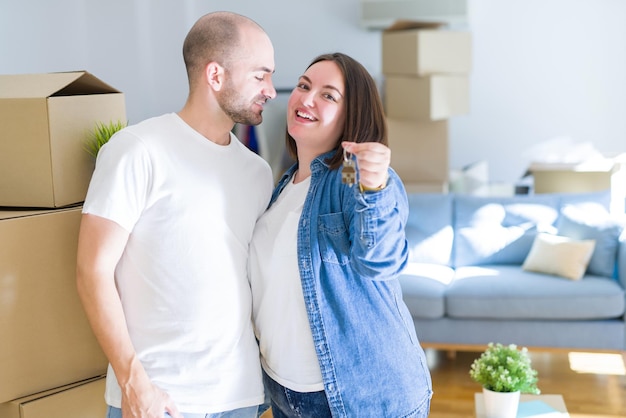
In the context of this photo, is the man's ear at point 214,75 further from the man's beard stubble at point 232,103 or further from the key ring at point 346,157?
the key ring at point 346,157

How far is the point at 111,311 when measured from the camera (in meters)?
1.54

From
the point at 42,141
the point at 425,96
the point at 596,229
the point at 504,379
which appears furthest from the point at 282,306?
the point at 425,96

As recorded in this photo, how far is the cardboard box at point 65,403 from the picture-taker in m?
1.66

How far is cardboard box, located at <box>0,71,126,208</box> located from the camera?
169 cm

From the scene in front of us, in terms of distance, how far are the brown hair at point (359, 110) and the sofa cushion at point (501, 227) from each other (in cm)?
288

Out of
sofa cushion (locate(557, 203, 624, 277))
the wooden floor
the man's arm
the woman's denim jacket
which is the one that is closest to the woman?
the woman's denim jacket

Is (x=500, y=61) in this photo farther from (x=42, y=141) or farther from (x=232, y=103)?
(x=42, y=141)

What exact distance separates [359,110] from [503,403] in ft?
5.61

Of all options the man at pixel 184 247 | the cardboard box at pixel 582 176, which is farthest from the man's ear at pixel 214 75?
the cardboard box at pixel 582 176

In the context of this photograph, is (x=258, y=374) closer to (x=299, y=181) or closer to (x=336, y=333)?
(x=336, y=333)

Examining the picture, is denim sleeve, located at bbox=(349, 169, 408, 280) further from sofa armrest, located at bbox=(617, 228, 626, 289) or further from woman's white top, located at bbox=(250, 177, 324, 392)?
sofa armrest, located at bbox=(617, 228, 626, 289)

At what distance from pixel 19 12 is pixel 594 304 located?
329cm

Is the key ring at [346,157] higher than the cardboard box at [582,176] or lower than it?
higher

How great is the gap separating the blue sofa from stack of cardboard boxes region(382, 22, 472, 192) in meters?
0.68
